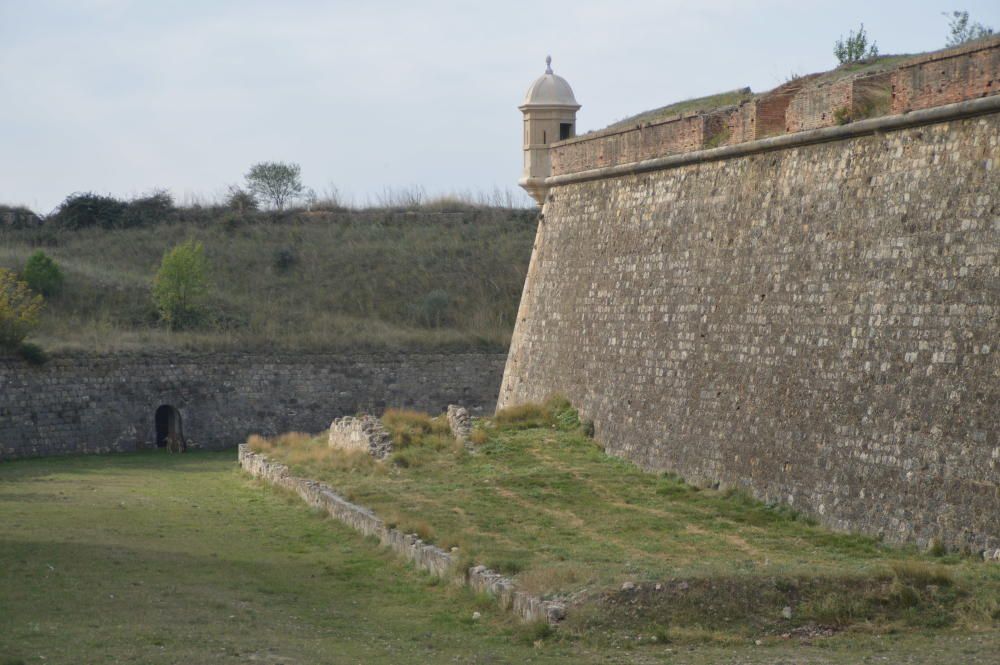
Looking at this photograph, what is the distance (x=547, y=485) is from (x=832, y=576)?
24.8 ft

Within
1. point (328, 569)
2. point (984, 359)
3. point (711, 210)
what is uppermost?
point (711, 210)

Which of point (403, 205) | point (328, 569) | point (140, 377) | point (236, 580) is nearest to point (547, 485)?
point (328, 569)

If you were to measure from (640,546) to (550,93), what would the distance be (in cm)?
1372

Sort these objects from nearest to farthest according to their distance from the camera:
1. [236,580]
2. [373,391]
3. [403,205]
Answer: [236,580], [373,391], [403,205]

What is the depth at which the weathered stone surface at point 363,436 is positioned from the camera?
22.1 m

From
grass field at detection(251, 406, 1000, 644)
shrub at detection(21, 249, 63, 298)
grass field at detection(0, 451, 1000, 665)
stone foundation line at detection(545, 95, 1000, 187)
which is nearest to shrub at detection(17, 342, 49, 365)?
shrub at detection(21, 249, 63, 298)

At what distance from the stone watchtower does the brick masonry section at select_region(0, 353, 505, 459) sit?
10.9 m

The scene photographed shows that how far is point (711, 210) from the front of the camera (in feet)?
59.8

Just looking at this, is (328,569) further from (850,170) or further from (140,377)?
(140,377)

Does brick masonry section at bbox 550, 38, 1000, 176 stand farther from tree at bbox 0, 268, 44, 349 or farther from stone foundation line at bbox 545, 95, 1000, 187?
tree at bbox 0, 268, 44, 349

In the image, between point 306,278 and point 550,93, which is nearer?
point 550,93

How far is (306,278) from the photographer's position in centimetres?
4231

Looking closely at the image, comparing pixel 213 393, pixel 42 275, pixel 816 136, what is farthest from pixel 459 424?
pixel 42 275

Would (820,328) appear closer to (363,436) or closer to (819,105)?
(819,105)
